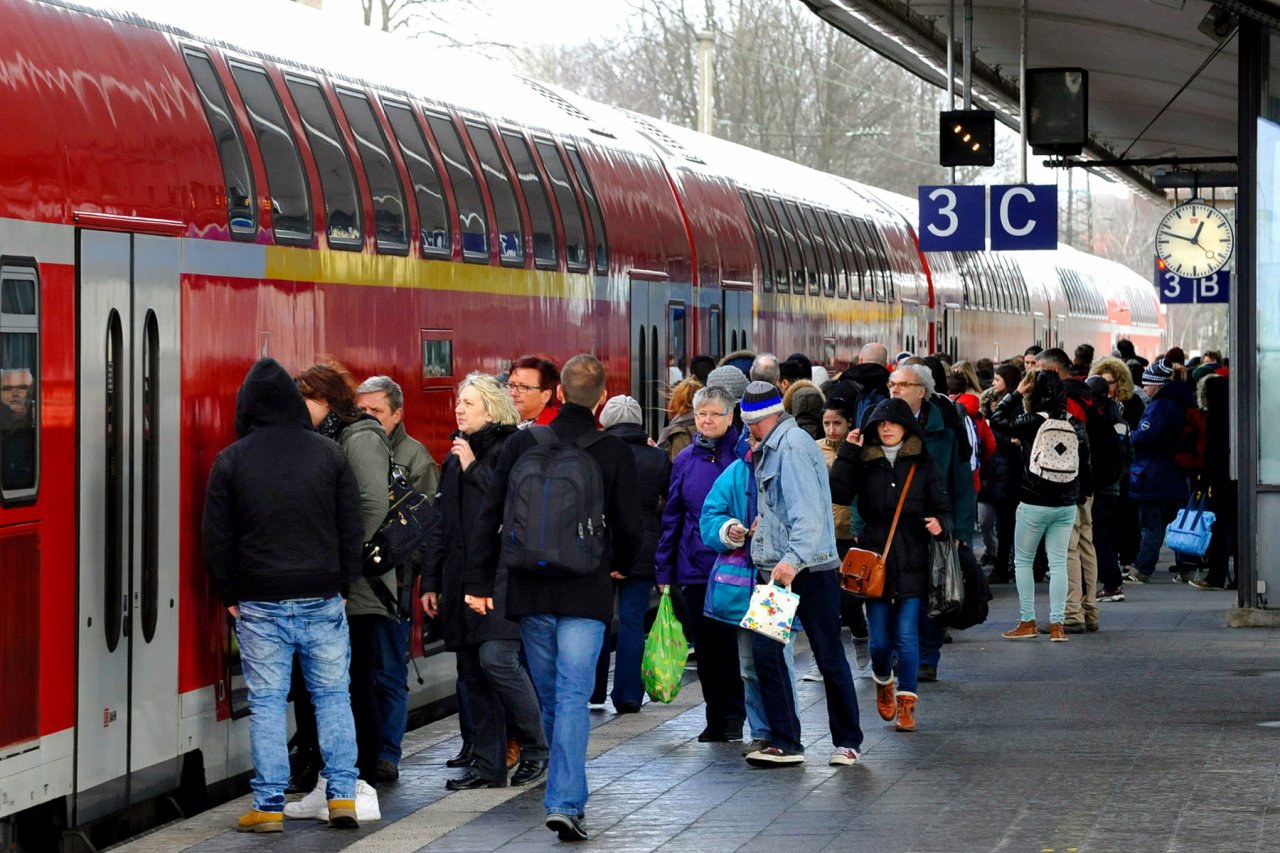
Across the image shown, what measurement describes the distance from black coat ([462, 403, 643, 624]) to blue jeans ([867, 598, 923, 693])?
8.48ft

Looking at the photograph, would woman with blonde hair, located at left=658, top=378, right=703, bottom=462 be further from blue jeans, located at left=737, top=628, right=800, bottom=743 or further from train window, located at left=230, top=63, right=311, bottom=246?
train window, located at left=230, top=63, right=311, bottom=246

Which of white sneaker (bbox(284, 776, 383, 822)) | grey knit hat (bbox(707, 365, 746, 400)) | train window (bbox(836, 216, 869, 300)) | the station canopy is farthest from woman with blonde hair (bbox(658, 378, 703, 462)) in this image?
train window (bbox(836, 216, 869, 300))

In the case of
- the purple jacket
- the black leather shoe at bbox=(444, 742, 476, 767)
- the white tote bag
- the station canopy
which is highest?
the station canopy

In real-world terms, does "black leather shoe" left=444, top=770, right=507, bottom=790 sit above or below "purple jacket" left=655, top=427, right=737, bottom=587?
below

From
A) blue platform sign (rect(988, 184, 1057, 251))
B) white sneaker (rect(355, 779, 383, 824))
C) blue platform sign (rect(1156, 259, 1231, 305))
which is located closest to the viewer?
white sneaker (rect(355, 779, 383, 824))

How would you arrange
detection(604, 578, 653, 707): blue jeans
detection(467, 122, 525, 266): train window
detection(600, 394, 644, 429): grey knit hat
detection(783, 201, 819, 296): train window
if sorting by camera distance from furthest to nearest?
detection(783, 201, 819, 296): train window < detection(467, 122, 525, 266): train window < detection(604, 578, 653, 707): blue jeans < detection(600, 394, 644, 429): grey knit hat

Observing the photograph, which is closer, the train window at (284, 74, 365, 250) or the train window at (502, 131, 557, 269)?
the train window at (284, 74, 365, 250)

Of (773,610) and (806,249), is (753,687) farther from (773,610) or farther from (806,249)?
(806,249)

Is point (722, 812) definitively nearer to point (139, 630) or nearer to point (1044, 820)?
point (1044, 820)

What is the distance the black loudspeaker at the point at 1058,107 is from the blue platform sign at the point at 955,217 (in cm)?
179

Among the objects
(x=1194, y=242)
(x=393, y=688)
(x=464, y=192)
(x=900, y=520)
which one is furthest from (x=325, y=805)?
(x=1194, y=242)

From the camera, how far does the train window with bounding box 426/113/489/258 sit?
12711mm

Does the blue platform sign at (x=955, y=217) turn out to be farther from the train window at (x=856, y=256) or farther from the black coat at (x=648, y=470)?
the black coat at (x=648, y=470)

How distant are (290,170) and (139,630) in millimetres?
2569
